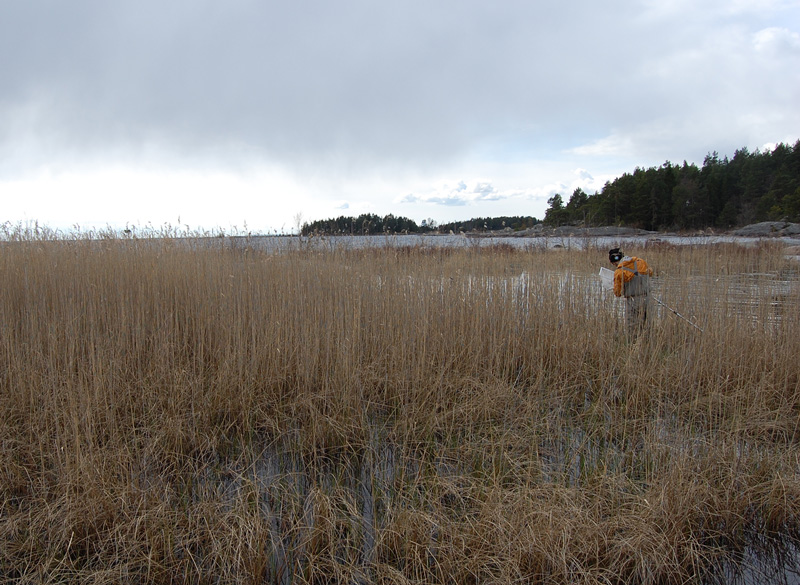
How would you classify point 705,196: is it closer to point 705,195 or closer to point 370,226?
point 705,195

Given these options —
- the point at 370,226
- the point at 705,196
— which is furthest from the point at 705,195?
the point at 370,226

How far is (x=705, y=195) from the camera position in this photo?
4125cm

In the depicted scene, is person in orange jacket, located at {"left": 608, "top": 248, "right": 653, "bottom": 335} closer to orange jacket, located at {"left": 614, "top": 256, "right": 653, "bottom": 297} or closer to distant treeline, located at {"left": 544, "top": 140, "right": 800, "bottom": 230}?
orange jacket, located at {"left": 614, "top": 256, "right": 653, "bottom": 297}

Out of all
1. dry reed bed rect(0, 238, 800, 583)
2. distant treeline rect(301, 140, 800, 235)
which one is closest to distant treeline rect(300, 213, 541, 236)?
dry reed bed rect(0, 238, 800, 583)

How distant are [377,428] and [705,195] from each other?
4952 centimetres

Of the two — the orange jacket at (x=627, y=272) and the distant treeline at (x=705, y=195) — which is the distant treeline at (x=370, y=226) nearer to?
the orange jacket at (x=627, y=272)

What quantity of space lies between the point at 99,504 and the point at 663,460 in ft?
8.70

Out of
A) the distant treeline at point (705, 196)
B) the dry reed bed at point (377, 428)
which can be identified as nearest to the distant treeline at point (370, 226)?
the dry reed bed at point (377, 428)

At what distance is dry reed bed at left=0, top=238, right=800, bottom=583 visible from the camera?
164cm

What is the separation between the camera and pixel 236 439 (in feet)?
8.54

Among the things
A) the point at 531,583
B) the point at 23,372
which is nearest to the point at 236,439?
the point at 23,372

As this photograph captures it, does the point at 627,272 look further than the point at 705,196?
No

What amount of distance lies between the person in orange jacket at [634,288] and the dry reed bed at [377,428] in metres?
0.18

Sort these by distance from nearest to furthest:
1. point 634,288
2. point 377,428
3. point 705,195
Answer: point 377,428, point 634,288, point 705,195
